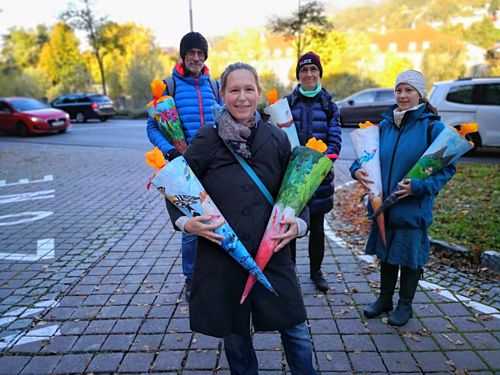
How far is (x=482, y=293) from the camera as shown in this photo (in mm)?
3738

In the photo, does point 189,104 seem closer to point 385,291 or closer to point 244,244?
point 244,244

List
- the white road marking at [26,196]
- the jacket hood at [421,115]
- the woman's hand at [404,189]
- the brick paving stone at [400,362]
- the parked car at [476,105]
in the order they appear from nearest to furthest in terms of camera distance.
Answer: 1. the brick paving stone at [400,362]
2. the woman's hand at [404,189]
3. the jacket hood at [421,115]
4. the white road marking at [26,196]
5. the parked car at [476,105]

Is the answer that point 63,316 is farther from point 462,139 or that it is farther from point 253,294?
point 462,139

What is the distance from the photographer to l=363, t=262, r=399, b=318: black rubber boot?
3361 mm

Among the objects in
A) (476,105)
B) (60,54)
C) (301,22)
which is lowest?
(476,105)

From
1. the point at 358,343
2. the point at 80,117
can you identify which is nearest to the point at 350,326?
the point at 358,343

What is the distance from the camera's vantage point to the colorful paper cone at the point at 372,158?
3.05 m

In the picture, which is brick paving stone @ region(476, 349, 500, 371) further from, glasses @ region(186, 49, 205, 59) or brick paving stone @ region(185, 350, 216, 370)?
glasses @ region(186, 49, 205, 59)

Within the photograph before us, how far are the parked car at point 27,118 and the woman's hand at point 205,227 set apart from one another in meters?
17.8

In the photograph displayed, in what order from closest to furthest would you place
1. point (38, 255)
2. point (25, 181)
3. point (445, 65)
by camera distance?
point (38, 255)
point (25, 181)
point (445, 65)

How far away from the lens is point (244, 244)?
209 cm

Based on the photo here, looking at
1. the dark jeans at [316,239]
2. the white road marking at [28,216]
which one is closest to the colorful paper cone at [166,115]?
the dark jeans at [316,239]

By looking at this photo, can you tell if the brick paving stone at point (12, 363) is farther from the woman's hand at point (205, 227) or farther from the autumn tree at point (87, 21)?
the autumn tree at point (87, 21)

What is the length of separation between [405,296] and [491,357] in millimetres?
692
